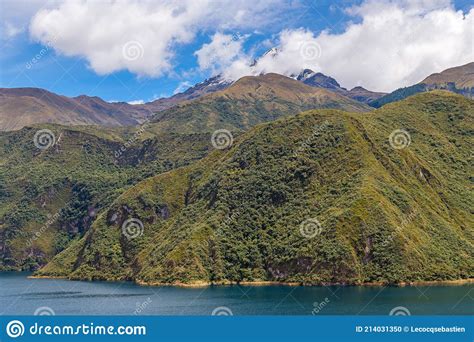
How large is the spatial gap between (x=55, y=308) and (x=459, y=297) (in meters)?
83.6

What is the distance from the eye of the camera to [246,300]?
13375 cm

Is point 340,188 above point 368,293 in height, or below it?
above

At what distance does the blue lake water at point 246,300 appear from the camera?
114125 mm

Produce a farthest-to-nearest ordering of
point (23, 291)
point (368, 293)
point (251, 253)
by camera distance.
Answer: point (251, 253), point (23, 291), point (368, 293)

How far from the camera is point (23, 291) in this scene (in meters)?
175

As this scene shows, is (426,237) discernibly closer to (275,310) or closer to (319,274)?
(319,274)

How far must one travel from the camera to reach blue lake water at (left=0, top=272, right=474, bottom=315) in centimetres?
11412

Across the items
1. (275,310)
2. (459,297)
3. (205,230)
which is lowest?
(459,297)

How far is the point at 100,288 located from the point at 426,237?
95.4 m

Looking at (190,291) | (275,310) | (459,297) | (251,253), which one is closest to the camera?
(275,310)

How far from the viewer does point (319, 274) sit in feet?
547

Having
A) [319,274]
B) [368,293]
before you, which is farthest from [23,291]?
[368,293]

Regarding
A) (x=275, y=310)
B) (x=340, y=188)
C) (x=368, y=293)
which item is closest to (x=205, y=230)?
(x=340, y=188)

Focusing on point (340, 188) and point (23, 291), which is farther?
point (340, 188)
